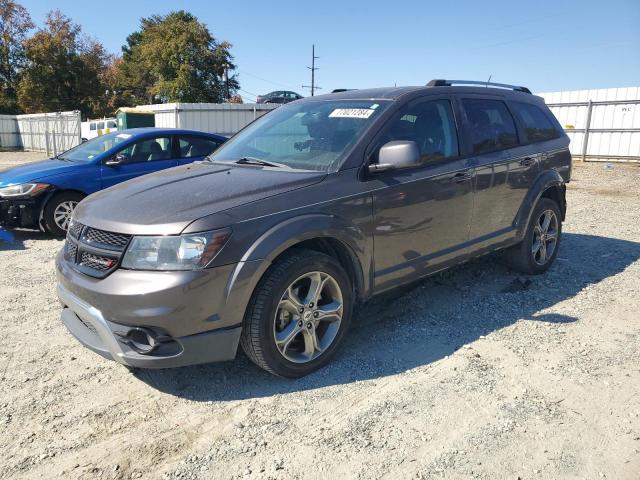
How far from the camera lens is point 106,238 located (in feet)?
9.78

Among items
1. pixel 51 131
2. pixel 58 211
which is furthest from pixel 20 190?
pixel 51 131

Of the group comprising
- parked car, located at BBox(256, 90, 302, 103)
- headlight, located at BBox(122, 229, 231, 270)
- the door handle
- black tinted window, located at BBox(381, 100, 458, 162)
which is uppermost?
parked car, located at BBox(256, 90, 302, 103)

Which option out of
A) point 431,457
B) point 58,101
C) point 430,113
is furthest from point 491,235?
point 58,101

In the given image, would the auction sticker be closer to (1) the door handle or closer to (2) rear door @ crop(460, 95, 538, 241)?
(1) the door handle

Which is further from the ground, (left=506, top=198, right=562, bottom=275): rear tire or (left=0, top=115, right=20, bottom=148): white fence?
(left=0, top=115, right=20, bottom=148): white fence

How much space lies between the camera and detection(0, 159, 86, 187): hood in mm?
6891

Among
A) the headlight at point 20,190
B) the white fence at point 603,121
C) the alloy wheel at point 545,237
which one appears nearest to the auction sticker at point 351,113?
the alloy wheel at point 545,237

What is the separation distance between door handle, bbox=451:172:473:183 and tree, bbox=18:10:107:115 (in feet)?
143

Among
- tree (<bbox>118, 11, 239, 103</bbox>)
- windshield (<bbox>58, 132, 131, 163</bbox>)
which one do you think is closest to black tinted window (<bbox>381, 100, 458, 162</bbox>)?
Result: windshield (<bbox>58, 132, 131, 163</bbox>)

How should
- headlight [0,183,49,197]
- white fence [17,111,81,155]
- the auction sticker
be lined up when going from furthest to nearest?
white fence [17,111,81,155], headlight [0,183,49,197], the auction sticker

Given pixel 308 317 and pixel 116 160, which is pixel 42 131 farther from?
pixel 308 317

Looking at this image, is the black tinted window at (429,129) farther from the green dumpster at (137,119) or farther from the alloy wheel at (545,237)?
the green dumpster at (137,119)

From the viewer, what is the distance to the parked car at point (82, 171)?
6875 mm

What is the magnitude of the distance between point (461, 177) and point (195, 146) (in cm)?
503
